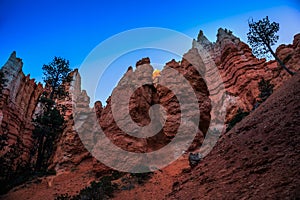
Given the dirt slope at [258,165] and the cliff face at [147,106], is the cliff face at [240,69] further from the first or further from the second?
the dirt slope at [258,165]

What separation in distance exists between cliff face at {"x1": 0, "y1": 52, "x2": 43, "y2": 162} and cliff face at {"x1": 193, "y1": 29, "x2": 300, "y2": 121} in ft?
118

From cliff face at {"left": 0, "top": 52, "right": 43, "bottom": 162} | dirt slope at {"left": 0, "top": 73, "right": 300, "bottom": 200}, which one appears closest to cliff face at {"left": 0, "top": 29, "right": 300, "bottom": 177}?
cliff face at {"left": 0, "top": 52, "right": 43, "bottom": 162}

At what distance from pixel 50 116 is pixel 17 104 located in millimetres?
17364

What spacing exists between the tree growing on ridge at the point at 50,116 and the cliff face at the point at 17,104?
18.5ft

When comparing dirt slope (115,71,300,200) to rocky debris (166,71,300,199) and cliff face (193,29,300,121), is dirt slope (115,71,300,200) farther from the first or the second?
cliff face (193,29,300,121)

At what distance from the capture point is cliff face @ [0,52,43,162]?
35281 millimetres

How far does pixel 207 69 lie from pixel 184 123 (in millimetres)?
21711

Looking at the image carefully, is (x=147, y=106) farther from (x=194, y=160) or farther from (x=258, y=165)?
(x=258, y=165)

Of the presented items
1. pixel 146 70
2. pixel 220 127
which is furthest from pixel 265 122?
pixel 146 70

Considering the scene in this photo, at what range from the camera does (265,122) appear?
11.5 meters

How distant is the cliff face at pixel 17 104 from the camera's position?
35.3 metres

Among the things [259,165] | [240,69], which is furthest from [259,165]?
[240,69]

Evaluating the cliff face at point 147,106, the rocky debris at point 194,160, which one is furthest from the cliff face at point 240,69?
the rocky debris at point 194,160

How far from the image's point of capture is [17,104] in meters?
40.4
